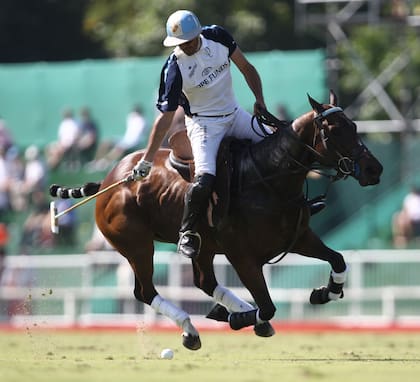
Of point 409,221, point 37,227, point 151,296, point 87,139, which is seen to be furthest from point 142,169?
point 87,139

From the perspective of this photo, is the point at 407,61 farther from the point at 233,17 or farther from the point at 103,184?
the point at 103,184

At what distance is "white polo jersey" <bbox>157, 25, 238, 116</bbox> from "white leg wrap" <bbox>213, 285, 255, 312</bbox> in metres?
1.56

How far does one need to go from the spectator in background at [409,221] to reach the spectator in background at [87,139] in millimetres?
5190

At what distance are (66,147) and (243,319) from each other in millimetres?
10815

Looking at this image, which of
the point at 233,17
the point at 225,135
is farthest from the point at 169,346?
the point at 233,17

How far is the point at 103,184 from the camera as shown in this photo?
11609mm

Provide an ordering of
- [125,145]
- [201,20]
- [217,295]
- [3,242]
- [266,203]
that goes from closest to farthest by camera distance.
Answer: [266,203] → [217,295] → [3,242] → [125,145] → [201,20]

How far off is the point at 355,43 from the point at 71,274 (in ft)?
34.2

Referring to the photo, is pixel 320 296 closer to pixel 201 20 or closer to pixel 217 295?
pixel 217 295

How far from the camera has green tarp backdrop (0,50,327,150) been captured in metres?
19.7

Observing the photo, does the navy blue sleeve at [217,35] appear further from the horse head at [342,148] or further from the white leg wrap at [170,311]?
the white leg wrap at [170,311]

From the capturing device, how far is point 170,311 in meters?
10.9

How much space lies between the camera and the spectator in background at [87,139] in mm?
20547

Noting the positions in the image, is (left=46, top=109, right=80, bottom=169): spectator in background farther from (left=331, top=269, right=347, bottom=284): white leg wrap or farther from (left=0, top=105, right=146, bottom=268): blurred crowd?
(left=331, top=269, right=347, bottom=284): white leg wrap
